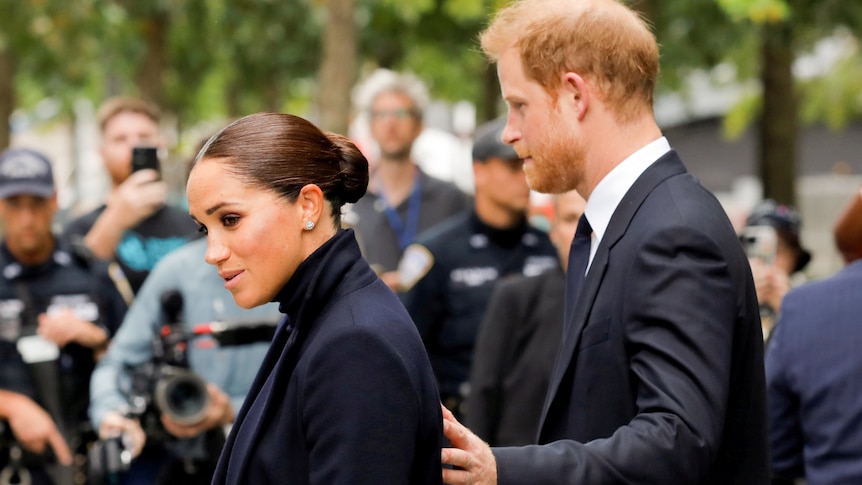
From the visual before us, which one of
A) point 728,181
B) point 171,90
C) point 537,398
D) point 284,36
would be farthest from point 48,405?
point 728,181

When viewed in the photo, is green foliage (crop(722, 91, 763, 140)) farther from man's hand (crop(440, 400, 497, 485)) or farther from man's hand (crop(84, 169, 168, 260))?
man's hand (crop(440, 400, 497, 485))

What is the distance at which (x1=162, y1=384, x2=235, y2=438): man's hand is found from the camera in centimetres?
455

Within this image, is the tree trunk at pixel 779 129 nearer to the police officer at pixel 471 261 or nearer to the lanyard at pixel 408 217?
the lanyard at pixel 408 217

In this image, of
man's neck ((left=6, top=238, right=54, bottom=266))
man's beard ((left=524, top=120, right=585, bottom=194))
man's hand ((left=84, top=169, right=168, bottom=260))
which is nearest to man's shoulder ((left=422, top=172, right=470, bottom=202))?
man's hand ((left=84, top=169, right=168, bottom=260))

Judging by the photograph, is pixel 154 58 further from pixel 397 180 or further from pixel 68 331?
pixel 68 331

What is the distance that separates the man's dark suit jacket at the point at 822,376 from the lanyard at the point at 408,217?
3445 mm

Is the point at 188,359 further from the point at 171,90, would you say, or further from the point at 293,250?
the point at 171,90

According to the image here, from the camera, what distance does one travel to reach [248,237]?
2.54 m

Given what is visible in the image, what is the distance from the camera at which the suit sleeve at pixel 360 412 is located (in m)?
2.32

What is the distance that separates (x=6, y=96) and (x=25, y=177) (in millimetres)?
12420

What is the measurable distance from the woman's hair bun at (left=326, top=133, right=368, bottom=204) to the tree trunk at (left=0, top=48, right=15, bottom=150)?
15.9m

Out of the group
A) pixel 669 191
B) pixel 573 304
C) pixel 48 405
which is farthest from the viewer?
pixel 48 405

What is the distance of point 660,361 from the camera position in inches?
103

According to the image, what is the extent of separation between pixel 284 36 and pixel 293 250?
614 inches
